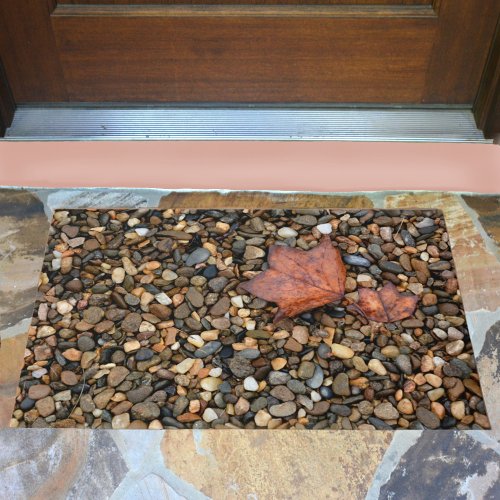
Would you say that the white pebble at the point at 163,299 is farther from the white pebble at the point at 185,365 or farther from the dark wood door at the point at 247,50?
the dark wood door at the point at 247,50

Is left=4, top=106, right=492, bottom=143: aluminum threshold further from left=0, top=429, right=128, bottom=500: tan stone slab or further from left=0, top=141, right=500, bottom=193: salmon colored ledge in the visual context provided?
left=0, top=429, right=128, bottom=500: tan stone slab

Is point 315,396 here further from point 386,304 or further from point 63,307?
point 63,307

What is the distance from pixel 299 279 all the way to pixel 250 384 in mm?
310

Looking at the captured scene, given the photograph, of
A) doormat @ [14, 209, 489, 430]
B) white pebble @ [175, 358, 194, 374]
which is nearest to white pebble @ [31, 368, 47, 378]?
doormat @ [14, 209, 489, 430]

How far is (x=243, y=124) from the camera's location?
2.15 meters

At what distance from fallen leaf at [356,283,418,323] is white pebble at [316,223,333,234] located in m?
0.21

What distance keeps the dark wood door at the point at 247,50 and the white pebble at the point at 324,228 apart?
0.46m

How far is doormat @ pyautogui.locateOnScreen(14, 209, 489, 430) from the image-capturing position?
1553mm

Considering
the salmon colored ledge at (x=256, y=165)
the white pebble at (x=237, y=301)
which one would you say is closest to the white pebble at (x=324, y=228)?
the salmon colored ledge at (x=256, y=165)

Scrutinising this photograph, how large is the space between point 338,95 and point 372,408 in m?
1.00

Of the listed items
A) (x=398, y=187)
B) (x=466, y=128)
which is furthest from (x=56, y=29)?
(x=466, y=128)

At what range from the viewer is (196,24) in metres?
2.01

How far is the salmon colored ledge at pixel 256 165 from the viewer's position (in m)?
2.04

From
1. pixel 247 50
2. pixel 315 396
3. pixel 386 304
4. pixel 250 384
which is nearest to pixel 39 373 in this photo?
pixel 250 384
